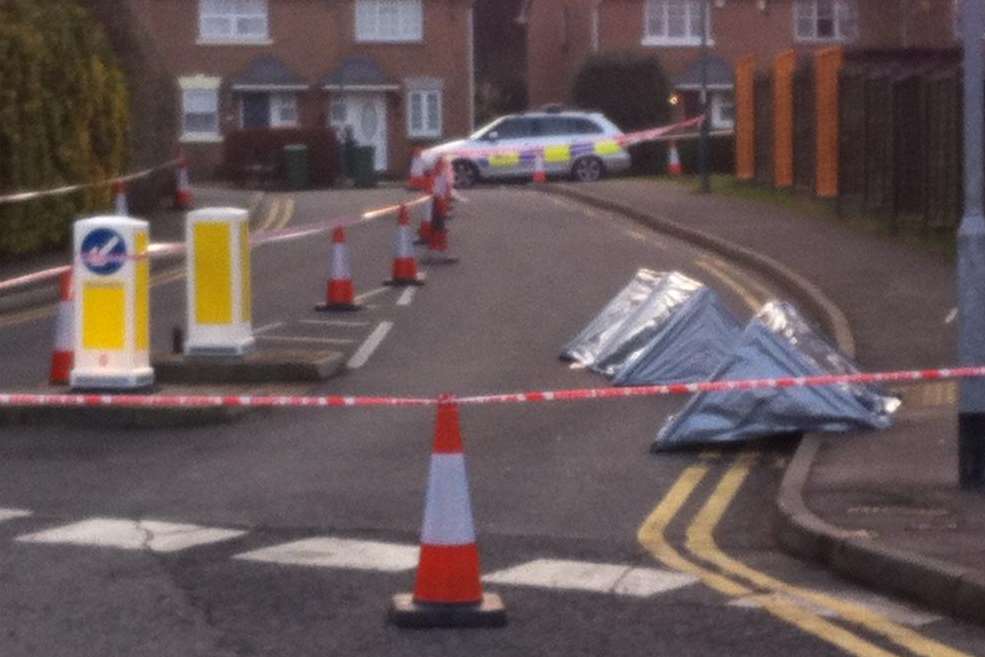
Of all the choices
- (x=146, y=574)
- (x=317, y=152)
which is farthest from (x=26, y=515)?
(x=317, y=152)

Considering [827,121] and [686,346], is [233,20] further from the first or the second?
[686,346]

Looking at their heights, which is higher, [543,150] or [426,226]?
[543,150]

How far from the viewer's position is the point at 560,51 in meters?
65.6

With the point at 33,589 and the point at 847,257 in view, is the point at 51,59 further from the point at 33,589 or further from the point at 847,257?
the point at 33,589

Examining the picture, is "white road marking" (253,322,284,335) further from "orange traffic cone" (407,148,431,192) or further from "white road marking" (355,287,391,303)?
"orange traffic cone" (407,148,431,192)

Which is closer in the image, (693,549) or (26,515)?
(693,549)

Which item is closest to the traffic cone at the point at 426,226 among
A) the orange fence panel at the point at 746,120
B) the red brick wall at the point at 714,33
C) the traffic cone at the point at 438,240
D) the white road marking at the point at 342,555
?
the traffic cone at the point at 438,240

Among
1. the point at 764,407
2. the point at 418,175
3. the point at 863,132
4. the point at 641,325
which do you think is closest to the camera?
the point at 764,407

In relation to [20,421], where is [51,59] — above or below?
above

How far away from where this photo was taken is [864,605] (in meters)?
8.84

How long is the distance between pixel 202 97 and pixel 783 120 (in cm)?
Result: 3066

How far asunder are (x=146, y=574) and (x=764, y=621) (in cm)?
275

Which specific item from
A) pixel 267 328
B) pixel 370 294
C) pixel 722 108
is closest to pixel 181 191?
pixel 370 294

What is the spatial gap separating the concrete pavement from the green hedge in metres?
7.83
